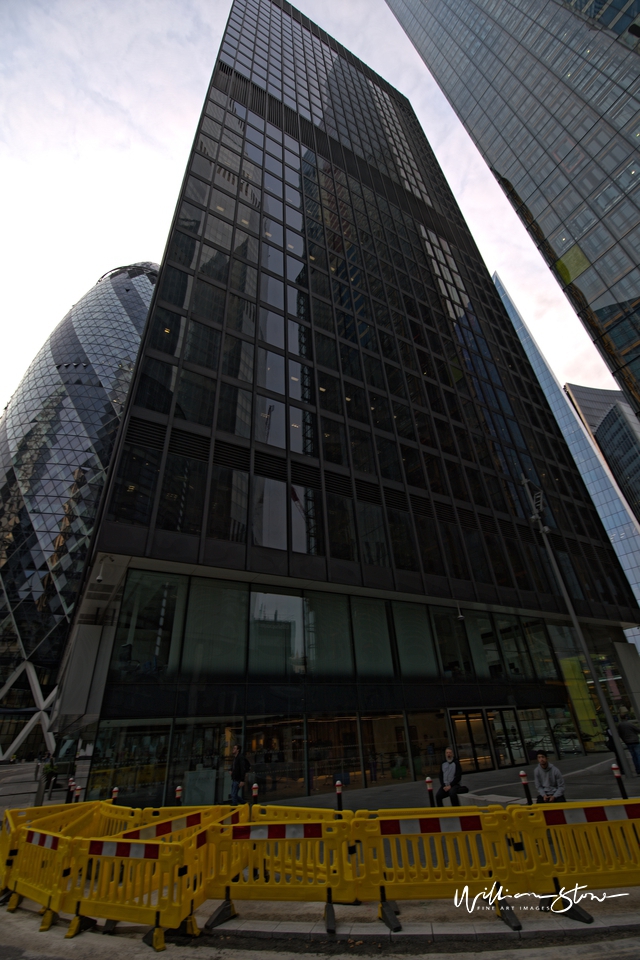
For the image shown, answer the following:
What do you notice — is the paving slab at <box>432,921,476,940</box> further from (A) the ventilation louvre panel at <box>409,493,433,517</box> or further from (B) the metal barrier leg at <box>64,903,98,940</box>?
(A) the ventilation louvre panel at <box>409,493,433,517</box>

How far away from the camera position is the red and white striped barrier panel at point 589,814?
5.36 m

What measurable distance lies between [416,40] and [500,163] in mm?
35277

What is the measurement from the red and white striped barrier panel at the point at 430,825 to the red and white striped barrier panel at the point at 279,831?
0.86 m

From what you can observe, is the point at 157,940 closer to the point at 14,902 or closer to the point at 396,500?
the point at 14,902

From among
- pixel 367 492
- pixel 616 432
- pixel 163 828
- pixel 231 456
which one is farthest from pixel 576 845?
pixel 616 432

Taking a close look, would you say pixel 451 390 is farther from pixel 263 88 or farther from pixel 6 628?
pixel 6 628

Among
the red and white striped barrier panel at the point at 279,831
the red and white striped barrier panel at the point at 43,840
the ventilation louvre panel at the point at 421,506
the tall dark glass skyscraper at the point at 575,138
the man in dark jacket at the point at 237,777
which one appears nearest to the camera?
the red and white striped barrier panel at the point at 279,831

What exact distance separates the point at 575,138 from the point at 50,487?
234 ft

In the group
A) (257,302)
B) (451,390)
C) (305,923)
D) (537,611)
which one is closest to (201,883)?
(305,923)

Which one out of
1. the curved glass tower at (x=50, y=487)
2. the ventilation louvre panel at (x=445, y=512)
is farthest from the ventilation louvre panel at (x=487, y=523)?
the curved glass tower at (x=50, y=487)

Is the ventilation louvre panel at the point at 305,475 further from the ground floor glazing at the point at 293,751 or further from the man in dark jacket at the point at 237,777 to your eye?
the man in dark jacket at the point at 237,777

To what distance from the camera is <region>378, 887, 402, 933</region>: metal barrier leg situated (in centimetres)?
469

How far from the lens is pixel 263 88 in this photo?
34.8 meters

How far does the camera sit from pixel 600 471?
106188 mm
